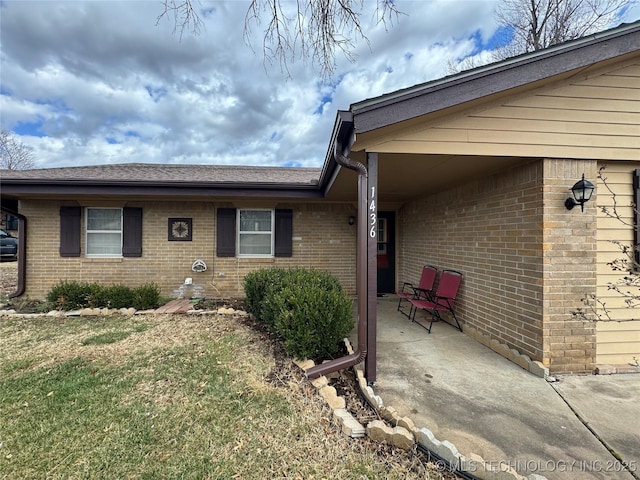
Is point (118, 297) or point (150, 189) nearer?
point (118, 297)

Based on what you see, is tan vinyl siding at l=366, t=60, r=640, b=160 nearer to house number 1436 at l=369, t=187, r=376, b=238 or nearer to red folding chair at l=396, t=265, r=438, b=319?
house number 1436 at l=369, t=187, r=376, b=238

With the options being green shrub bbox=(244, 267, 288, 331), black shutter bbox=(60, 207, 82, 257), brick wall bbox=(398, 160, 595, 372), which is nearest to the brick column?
brick wall bbox=(398, 160, 595, 372)

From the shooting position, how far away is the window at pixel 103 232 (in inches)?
253

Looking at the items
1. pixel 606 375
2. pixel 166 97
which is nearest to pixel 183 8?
pixel 606 375

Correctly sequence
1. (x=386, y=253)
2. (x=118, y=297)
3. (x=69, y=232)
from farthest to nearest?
(x=386, y=253), (x=69, y=232), (x=118, y=297)

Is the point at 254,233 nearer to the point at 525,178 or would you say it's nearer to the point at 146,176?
the point at 146,176

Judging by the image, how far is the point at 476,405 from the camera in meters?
2.46

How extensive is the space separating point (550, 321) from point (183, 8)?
15.5 feet

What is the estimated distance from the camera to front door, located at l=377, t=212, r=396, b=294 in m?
7.36

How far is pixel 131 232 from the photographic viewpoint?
251 inches

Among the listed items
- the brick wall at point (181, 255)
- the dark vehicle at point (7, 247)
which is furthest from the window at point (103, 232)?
the dark vehicle at point (7, 247)

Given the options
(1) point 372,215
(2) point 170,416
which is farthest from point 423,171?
(2) point 170,416

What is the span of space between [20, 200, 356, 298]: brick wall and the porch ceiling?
4.67ft

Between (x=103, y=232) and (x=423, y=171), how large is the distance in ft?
23.1
